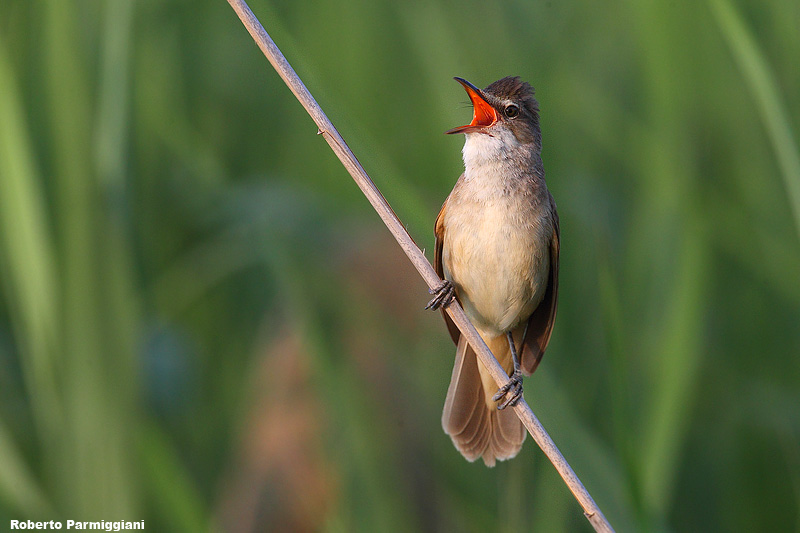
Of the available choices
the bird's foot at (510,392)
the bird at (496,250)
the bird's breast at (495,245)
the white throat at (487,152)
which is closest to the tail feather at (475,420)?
the bird at (496,250)

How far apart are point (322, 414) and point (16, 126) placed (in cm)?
143

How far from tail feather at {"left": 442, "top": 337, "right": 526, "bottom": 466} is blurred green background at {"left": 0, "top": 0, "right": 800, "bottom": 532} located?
0.33 feet

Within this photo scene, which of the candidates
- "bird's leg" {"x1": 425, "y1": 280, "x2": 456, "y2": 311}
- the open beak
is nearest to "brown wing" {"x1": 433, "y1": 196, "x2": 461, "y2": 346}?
"bird's leg" {"x1": 425, "y1": 280, "x2": 456, "y2": 311}

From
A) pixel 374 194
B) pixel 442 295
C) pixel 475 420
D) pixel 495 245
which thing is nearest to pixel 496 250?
pixel 495 245

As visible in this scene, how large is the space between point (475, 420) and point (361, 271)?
88cm

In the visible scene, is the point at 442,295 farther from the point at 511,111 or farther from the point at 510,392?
the point at 511,111

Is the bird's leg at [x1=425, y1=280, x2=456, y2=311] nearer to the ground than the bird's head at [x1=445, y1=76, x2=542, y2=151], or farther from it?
nearer to the ground

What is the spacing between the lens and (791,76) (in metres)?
3.53

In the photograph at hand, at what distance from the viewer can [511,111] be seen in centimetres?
294

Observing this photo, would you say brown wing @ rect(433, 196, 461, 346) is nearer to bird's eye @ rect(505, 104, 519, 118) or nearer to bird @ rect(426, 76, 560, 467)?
Result: bird @ rect(426, 76, 560, 467)

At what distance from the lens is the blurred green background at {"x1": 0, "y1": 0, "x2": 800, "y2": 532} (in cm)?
240

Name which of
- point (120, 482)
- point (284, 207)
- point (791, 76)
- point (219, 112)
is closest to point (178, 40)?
point (219, 112)

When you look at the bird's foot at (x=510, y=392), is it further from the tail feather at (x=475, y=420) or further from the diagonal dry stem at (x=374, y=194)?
the diagonal dry stem at (x=374, y=194)

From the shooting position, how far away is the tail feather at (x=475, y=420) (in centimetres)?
294
